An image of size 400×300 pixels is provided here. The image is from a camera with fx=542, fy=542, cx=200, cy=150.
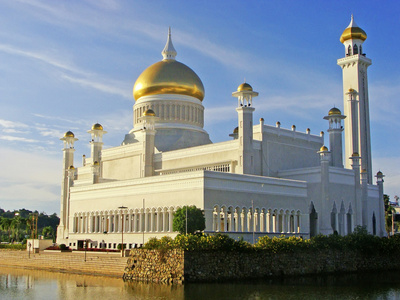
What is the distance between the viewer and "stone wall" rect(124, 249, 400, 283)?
99.5 ft

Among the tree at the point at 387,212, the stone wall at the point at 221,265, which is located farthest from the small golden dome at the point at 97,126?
the tree at the point at 387,212

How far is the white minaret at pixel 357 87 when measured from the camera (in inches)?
2174

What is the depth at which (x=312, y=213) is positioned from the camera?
46.4 m

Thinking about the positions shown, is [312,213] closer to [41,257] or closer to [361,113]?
[361,113]

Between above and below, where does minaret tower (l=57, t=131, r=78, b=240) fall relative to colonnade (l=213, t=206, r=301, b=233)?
above

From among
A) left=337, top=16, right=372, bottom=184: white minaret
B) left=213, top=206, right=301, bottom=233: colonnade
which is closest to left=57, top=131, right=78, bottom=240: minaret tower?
left=213, top=206, right=301, bottom=233: colonnade

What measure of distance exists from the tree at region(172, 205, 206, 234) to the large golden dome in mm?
20495

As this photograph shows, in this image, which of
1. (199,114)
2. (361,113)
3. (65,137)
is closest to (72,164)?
(65,137)

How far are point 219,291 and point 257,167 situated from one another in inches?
834

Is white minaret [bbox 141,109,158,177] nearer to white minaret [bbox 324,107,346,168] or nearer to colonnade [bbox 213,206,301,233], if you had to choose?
colonnade [bbox 213,206,301,233]

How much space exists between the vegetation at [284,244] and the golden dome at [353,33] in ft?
81.5

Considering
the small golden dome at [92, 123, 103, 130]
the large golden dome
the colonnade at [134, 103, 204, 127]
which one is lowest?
the small golden dome at [92, 123, 103, 130]

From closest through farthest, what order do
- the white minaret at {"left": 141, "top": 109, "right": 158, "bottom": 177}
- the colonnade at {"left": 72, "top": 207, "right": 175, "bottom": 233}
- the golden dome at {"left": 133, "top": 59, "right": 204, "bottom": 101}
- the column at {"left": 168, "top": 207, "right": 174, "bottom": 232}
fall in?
1. the column at {"left": 168, "top": 207, "right": 174, "bottom": 232}
2. the colonnade at {"left": 72, "top": 207, "right": 175, "bottom": 233}
3. the white minaret at {"left": 141, "top": 109, "right": 158, "bottom": 177}
4. the golden dome at {"left": 133, "top": 59, "right": 204, "bottom": 101}

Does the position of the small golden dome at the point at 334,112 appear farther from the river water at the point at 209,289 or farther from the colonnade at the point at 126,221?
the river water at the point at 209,289
